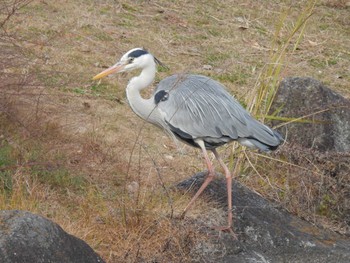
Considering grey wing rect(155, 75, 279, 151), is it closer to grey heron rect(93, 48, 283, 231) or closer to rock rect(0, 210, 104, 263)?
grey heron rect(93, 48, 283, 231)

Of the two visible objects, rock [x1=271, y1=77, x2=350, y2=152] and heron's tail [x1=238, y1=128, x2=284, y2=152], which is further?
rock [x1=271, y1=77, x2=350, y2=152]

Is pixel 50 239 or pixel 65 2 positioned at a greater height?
pixel 50 239

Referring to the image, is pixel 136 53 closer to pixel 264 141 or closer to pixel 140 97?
pixel 140 97

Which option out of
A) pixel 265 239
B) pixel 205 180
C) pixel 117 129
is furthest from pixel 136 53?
pixel 117 129

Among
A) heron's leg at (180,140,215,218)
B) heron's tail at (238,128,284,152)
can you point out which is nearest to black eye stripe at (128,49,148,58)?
heron's leg at (180,140,215,218)

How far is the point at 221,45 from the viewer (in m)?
10.7

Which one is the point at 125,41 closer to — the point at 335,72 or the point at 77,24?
the point at 77,24

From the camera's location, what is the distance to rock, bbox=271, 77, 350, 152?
24.1 ft

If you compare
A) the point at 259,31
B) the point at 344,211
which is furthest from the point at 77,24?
the point at 344,211

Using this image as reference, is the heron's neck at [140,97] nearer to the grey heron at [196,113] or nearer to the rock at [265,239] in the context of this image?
the grey heron at [196,113]

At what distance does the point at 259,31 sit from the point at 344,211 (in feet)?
17.2

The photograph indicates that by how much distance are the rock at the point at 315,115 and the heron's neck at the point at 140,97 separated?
1.67 metres

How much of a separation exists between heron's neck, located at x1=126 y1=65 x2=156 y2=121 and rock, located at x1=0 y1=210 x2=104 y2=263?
4.93 ft

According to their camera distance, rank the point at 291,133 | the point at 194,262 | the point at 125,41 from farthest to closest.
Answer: the point at 125,41
the point at 291,133
the point at 194,262
